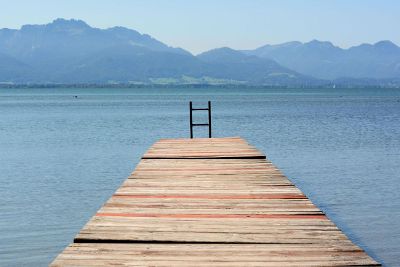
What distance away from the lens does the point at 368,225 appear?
1598 centimetres

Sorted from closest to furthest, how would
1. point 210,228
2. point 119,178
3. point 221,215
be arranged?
point 210,228 → point 221,215 → point 119,178

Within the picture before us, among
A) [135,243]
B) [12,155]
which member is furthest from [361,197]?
[12,155]

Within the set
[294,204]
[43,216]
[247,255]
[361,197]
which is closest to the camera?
[247,255]

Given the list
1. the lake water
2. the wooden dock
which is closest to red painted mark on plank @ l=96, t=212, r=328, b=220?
the wooden dock

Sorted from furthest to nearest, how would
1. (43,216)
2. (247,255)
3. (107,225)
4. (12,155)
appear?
(12,155) < (43,216) < (107,225) < (247,255)

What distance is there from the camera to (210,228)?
8.09 m

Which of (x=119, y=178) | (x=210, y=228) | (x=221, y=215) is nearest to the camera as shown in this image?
(x=210, y=228)

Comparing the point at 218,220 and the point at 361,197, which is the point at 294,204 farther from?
the point at 361,197

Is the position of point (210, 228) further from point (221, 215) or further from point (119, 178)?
point (119, 178)

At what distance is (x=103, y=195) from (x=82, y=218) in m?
3.56

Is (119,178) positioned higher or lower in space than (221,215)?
lower

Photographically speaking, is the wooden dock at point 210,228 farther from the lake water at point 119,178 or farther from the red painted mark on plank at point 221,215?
the lake water at point 119,178

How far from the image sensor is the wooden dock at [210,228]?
21.9 ft

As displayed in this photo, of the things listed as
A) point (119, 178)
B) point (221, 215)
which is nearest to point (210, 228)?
point (221, 215)
